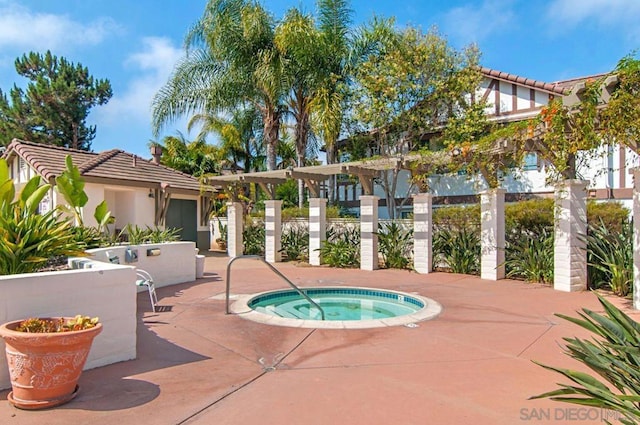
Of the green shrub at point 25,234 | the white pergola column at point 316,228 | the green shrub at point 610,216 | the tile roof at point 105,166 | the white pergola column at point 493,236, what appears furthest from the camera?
the tile roof at point 105,166

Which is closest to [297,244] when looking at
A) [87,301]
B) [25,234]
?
[25,234]

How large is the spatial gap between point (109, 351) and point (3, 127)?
107 feet

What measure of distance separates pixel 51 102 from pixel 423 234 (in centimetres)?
3006

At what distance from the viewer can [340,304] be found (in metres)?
9.56

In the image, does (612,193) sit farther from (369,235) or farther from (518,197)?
(369,235)

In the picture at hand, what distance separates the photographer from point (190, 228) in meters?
21.3

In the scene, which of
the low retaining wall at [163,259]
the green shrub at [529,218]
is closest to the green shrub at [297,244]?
the low retaining wall at [163,259]

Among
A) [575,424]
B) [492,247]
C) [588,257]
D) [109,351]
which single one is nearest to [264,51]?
[492,247]

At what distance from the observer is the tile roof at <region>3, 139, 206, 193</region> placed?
16.5 metres

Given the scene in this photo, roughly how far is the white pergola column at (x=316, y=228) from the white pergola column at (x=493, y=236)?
18.2ft

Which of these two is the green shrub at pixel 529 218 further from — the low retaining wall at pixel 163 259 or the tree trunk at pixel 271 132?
the tree trunk at pixel 271 132

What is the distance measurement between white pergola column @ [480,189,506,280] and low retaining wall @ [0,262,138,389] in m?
9.11

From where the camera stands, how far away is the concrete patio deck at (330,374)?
3705 mm

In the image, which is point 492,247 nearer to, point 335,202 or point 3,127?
point 335,202
